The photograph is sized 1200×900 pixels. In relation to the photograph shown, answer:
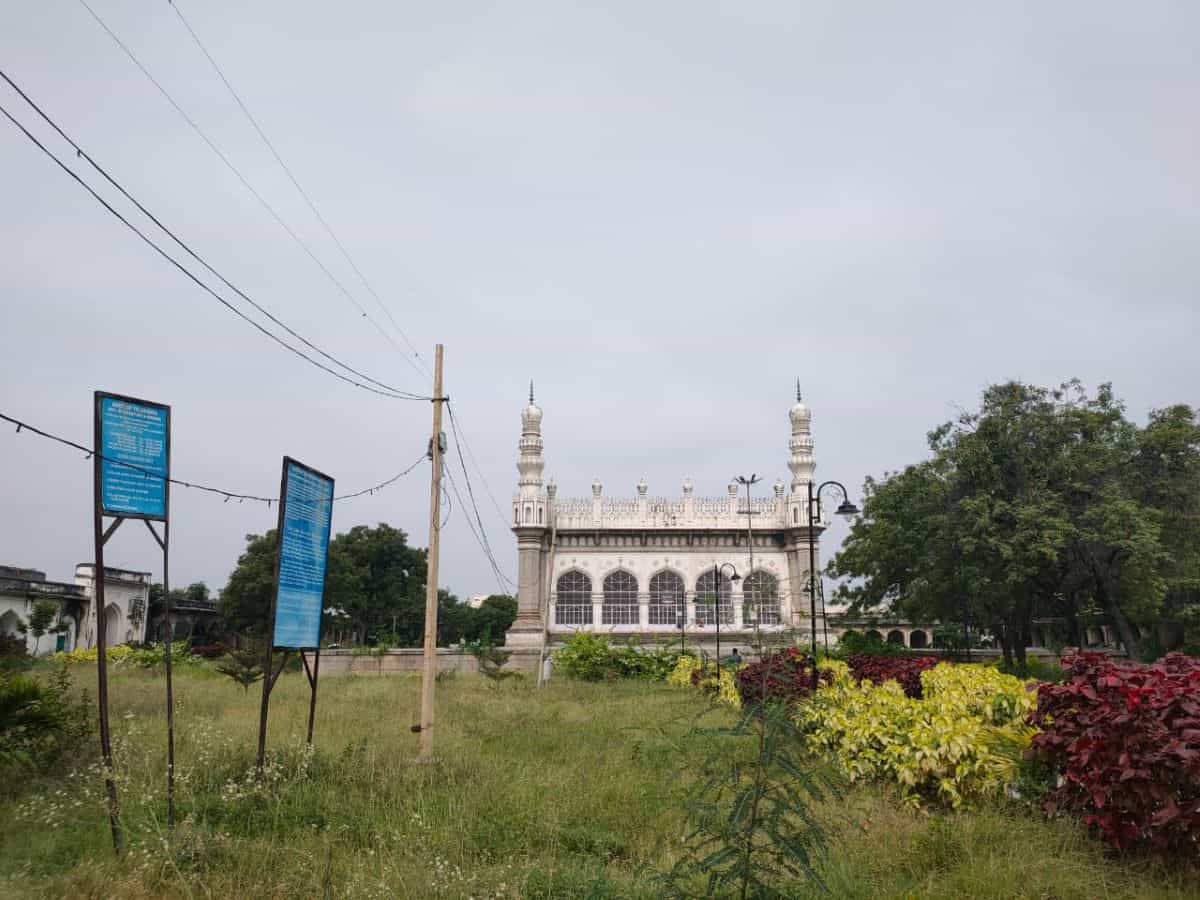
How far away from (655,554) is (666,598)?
2.10 metres

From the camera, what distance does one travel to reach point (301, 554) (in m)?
9.06

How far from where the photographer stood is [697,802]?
4.43 meters

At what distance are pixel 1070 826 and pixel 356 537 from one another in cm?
4978

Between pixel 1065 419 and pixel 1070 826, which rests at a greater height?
pixel 1065 419

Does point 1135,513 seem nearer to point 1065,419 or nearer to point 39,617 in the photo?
point 1065,419

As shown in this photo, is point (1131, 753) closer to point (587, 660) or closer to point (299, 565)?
point (299, 565)

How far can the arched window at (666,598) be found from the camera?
1544 inches

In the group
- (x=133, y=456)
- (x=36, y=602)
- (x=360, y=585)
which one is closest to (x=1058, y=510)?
(x=133, y=456)

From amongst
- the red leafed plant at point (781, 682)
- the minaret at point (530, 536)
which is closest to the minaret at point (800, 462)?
the minaret at point (530, 536)

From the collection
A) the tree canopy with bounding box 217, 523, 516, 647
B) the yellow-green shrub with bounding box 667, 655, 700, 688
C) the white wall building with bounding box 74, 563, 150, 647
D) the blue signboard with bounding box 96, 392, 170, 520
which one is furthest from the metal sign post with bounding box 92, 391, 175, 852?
the white wall building with bounding box 74, 563, 150, 647

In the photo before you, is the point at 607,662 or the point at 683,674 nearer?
the point at 683,674

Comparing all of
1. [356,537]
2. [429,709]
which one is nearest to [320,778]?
[429,709]

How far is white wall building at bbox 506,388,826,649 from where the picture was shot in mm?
38875

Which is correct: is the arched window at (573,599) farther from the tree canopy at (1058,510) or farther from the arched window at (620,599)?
the tree canopy at (1058,510)
